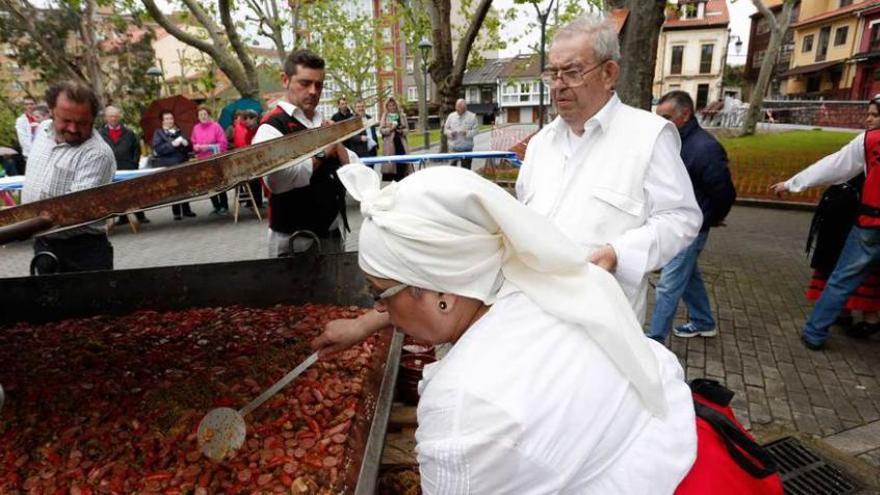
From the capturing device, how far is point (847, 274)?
12.3 feet

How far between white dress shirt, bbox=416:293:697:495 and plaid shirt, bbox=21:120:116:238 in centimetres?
280

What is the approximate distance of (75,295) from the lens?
2.71 m

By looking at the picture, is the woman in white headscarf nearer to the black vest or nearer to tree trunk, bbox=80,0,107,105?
the black vest

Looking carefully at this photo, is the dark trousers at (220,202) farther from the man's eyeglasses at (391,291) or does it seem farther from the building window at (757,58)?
the building window at (757,58)

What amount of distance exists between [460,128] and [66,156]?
838 cm

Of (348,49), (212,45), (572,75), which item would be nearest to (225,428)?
(572,75)

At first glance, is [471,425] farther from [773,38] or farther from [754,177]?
[773,38]

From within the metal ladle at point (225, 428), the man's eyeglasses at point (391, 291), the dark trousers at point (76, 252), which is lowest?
the metal ladle at point (225, 428)

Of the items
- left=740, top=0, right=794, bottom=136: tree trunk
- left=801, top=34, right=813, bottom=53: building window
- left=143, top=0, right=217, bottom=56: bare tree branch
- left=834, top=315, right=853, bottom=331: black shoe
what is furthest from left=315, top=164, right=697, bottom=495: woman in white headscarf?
left=801, top=34, right=813, bottom=53: building window

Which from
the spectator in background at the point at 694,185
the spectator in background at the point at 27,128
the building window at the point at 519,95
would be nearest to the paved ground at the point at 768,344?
the spectator in background at the point at 694,185

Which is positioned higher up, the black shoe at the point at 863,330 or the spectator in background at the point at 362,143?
the spectator in background at the point at 362,143

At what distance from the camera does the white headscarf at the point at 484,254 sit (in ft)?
3.12

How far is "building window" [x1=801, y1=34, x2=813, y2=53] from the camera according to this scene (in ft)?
133

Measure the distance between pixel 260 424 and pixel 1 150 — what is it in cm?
1186
